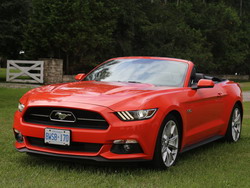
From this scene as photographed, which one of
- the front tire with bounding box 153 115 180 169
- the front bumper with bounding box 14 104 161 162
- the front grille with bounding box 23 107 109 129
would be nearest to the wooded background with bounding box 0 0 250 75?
the front grille with bounding box 23 107 109 129

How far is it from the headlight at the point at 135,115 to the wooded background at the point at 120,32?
22323mm

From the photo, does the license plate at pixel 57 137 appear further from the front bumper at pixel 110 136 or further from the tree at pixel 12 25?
the tree at pixel 12 25

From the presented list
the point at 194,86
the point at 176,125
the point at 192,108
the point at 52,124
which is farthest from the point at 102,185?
the point at 194,86

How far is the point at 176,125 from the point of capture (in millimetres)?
5578

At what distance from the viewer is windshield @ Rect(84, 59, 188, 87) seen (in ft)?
20.6

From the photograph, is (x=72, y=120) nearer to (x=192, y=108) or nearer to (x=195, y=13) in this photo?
(x=192, y=108)

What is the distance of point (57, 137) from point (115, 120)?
2.32ft

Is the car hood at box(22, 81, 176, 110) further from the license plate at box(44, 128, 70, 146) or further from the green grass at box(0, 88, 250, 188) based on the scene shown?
the green grass at box(0, 88, 250, 188)

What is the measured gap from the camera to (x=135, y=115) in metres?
4.91

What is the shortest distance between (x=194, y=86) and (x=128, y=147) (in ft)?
6.01

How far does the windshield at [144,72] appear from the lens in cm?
627

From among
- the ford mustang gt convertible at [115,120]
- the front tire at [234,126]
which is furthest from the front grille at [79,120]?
the front tire at [234,126]

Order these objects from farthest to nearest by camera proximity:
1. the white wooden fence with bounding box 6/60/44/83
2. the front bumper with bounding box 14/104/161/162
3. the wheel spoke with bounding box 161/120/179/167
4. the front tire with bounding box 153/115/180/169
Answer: the white wooden fence with bounding box 6/60/44/83
the wheel spoke with bounding box 161/120/179/167
the front tire with bounding box 153/115/180/169
the front bumper with bounding box 14/104/161/162

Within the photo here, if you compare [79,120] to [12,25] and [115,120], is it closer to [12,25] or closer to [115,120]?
[115,120]
